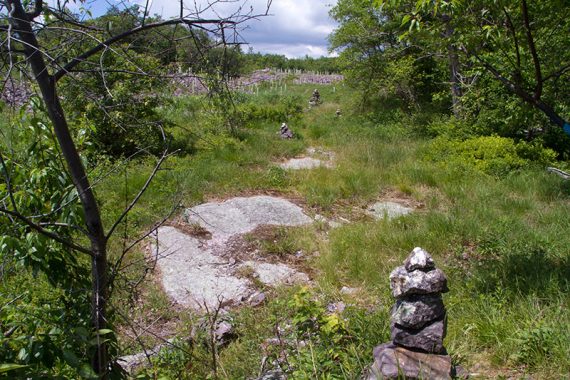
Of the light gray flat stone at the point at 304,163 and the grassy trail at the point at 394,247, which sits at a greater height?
the light gray flat stone at the point at 304,163

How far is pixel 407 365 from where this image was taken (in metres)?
2.51

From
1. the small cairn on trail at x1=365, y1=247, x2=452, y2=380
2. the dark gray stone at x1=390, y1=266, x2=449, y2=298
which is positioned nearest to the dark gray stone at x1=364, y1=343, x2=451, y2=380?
the small cairn on trail at x1=365, y1=247, x2=452, y2=380

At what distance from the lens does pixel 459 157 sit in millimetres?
8359

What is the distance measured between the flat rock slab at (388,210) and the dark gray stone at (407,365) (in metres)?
3.72

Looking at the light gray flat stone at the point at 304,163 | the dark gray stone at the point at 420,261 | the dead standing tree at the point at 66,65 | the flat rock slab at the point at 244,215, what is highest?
the dead standing tree at the point at 66,65

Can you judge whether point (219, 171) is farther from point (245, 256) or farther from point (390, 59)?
point (390, 59)

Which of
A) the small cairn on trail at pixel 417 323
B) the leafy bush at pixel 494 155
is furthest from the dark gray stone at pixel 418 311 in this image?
the leafy bush at pixel 494 155

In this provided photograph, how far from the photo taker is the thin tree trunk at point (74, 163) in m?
1.69

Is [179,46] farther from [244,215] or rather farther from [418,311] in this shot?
[244,215]

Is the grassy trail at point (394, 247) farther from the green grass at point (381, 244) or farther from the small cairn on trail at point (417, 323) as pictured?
the small cairn on trail at point (417, 323)

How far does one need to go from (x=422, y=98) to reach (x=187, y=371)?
13.1 metres

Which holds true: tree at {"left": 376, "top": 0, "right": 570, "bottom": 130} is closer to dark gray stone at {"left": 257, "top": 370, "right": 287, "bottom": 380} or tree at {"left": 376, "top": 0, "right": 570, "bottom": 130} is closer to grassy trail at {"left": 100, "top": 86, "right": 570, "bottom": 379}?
grassy trail at {"left": 100, "top": 86, "right": 570, "bottom": 379}

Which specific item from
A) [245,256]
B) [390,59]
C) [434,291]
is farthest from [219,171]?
[390,59]

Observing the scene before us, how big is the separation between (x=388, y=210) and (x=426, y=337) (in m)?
4.19
